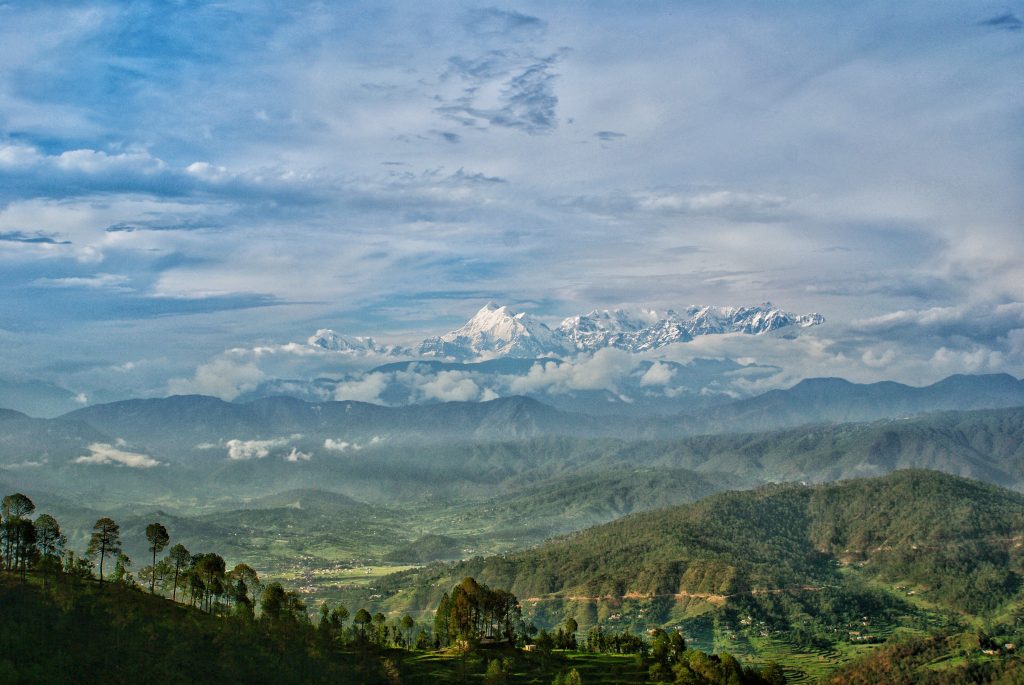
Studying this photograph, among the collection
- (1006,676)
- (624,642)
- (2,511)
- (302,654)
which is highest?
(2,511)

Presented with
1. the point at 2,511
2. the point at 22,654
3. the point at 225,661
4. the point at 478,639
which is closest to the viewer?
the point at 22,654

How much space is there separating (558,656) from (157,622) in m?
72.3

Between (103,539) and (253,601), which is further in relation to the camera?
(253,601)

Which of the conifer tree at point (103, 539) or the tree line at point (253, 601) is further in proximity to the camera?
the conifer tree at point (103, 539)

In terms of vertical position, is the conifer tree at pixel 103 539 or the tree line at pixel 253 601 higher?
the conifer tree at pixel 103 539

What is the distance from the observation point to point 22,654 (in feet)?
311

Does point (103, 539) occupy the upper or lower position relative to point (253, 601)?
upper

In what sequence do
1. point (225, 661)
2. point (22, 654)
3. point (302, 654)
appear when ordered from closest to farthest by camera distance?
point (22, 654) → point (225, 661) → point (302, 654)

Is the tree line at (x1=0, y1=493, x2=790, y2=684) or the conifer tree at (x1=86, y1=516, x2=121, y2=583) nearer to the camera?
the tree line at (x1=0, y1=493, x2=790, y2=684)

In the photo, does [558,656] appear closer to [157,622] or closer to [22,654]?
[157,622]

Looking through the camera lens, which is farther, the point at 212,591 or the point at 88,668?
the point at 212,591

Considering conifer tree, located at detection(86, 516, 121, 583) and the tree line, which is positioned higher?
conifer tree, located at detection(86, 516, 121, 583)

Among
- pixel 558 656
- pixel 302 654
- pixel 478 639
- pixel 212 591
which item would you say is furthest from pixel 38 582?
pixel 558 656

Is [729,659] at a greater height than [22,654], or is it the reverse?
[22,654]
